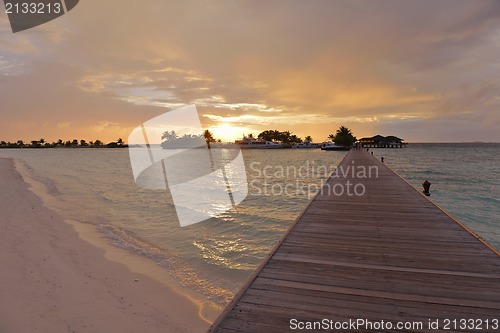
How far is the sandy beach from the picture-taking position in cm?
503

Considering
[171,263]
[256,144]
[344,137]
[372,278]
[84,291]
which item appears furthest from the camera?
[256,144]

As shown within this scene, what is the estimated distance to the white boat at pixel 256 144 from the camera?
6417 inches

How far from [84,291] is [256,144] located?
17046 cm

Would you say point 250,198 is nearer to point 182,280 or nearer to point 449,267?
point 182,280

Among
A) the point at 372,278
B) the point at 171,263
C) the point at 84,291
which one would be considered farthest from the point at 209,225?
the point at 372,278

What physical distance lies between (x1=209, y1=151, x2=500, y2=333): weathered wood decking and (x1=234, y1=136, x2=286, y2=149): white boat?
511ft

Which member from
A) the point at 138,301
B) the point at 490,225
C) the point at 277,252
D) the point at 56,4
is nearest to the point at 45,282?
the point at 138,301

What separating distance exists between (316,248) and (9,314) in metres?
5.76

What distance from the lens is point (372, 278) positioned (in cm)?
405

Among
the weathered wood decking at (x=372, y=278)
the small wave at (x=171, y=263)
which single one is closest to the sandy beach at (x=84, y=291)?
the small wave at (x=171, y=263)

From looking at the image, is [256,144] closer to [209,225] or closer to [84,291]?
[209,225]

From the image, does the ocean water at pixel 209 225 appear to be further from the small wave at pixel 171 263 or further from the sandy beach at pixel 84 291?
the sandy beach at pixel 84 291

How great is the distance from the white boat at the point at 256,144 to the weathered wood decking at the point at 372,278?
511ft

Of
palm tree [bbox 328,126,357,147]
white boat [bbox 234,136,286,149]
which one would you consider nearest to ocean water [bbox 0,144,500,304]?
palm tree [bbox 328,126,357,147]
